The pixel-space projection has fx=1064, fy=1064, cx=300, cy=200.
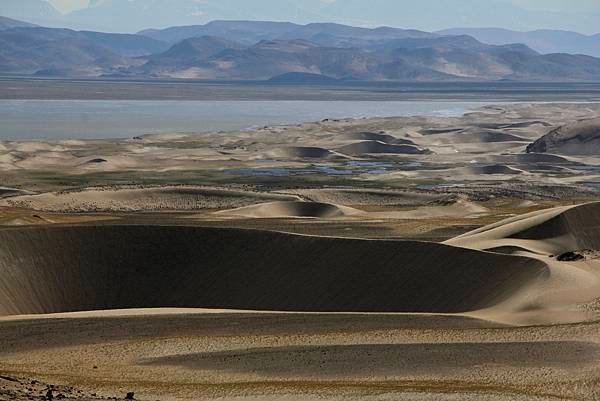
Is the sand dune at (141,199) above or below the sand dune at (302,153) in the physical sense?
above

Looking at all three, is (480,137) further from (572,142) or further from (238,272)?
(238,272)

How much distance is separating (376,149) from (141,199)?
44.6 m

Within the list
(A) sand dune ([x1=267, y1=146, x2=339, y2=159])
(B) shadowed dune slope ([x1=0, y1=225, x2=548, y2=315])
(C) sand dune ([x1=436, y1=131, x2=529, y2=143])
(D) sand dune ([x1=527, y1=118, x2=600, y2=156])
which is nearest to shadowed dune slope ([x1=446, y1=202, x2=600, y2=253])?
(B) shadowed dune slope ([x1=0, y1=225, x2=548, y2=315])

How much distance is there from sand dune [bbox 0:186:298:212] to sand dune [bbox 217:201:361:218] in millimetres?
5624

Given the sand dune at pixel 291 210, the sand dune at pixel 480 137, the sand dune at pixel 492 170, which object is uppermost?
the sand dune at pixel 291 210

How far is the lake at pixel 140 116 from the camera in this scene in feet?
434

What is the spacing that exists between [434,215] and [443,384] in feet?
130

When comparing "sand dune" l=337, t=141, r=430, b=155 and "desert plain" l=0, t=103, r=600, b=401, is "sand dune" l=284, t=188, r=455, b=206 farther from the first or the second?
"sand dune" l=337, t=141, r=430, b=155

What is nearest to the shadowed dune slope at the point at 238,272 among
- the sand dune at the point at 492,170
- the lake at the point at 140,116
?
the sand dune at the point at 492,170

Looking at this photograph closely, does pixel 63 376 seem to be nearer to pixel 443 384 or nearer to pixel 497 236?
pixel 443 384

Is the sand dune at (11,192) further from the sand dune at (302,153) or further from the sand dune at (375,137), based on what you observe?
the sand dune at (375,137)

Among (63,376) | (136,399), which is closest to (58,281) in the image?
(63,376)

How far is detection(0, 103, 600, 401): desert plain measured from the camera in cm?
2639

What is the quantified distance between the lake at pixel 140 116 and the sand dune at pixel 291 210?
61.1 meters
